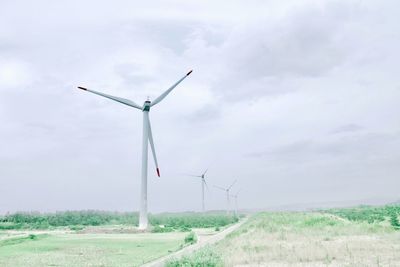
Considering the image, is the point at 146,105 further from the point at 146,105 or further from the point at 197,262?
the point at 197,262

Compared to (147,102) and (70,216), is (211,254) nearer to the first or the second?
(147,102)

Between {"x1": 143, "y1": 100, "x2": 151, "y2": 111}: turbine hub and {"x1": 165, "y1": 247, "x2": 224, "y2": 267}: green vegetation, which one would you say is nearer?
{"x1": 165, "y1": 247, "x2": 224, "y2": 267}: green vegetation

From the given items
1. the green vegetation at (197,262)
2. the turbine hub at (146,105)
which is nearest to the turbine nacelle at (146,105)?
the turbine hub at (146,105)

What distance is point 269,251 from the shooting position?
40188 mm

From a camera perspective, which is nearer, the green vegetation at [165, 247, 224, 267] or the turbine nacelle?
the green vegetation at [165, 247, 224, 267]

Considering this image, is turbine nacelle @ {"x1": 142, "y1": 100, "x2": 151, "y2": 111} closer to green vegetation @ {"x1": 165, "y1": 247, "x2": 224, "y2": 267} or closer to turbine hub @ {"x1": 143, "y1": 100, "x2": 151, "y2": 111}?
turbine hub @ {"x1": 143, "y1": 100, "x2": 151, "y2": 111}

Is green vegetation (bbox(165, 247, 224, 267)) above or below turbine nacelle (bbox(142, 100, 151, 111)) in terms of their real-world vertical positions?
below

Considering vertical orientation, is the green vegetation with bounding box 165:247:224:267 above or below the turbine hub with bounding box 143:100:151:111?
below

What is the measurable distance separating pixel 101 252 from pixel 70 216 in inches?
4103

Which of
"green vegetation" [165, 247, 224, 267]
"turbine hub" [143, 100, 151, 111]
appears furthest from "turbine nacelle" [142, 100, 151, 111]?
"green vegetation" [165, 247, 224, 267]

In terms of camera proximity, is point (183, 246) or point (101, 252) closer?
point (101, 252)

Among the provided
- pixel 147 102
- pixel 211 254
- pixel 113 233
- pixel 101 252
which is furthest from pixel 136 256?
pixel 147 102

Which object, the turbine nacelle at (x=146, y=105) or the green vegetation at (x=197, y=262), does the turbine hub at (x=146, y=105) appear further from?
the green vegetation at (x=197, y=262)

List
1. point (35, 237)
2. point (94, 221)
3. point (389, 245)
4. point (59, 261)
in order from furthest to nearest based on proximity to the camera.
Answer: point (94, 221) → point (35, 237) → point (389, 245) → point (59, 261)
